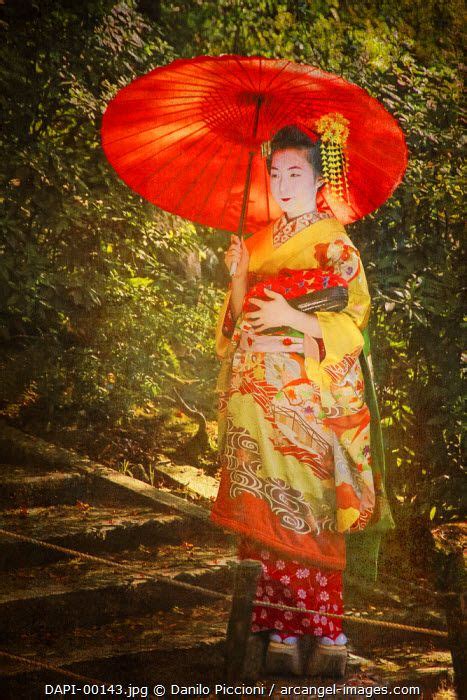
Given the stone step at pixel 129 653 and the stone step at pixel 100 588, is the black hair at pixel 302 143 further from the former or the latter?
the stone step at pixel 129 653

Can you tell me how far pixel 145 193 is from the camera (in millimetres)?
2506

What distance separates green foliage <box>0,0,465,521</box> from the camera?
2754mm

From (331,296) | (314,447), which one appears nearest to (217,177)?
(331,296)

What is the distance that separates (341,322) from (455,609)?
3.04 feet

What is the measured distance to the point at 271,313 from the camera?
228 centimetres

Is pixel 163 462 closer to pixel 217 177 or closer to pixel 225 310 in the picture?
pixel 225 310

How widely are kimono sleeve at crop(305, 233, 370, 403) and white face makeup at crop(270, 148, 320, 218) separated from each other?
0.52 ft

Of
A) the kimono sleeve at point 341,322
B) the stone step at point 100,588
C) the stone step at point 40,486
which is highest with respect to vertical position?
the kimono sleeve at point 341,322

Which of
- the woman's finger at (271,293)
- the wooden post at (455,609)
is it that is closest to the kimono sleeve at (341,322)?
the woman's finger at (271,293)

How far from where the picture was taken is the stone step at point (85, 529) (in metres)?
2.39

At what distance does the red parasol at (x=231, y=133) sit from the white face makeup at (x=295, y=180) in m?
0.05

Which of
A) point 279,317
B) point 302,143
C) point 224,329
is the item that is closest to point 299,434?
point 279,317

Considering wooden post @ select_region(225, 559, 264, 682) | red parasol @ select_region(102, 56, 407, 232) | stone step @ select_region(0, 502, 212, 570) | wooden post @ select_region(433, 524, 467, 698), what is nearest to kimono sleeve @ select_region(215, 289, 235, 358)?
red parasol @ select_region(102, 56, 407, 232)

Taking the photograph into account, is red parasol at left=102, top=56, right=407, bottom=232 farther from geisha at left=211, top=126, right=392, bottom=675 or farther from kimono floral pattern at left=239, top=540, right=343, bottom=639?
kimono floral pattern at left=239, top=540, right=343, bottom=639
